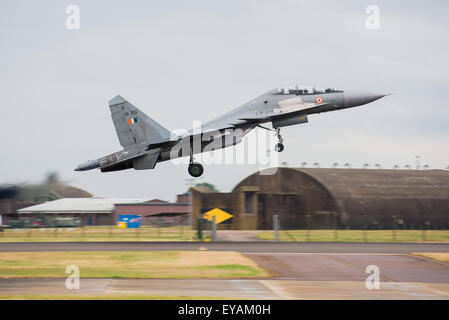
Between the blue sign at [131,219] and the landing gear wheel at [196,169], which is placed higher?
the landing gear wheel at [196,169]

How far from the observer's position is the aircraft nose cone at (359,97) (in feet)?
110

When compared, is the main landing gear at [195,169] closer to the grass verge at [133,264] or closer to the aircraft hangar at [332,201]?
the grass verge at [133,264]

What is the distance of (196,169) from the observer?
109ft

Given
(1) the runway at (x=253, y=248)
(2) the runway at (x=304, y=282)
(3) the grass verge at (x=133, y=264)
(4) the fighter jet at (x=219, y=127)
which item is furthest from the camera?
(1) the runway at (x=253, y=248)

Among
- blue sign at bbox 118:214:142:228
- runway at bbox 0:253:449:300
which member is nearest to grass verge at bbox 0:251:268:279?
runway at bbox 0:253:449:300

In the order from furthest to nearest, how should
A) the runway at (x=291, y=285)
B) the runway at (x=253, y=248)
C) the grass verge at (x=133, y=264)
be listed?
the runway at (x=253, y=248), the grass verge at (x=133, y=264), the runway at (x=291, y=285)

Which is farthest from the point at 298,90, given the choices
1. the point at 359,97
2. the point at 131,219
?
the point at 131,219

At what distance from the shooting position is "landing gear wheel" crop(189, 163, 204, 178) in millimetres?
33062

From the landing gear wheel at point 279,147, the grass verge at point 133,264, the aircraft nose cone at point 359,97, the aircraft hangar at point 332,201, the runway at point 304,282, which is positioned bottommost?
the runway at point 304,282

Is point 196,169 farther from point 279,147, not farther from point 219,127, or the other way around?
point 279,147

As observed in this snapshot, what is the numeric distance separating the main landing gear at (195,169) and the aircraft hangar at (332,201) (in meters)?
46.2

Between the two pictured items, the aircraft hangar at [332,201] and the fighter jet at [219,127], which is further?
the aircraft hangar at [332,201]

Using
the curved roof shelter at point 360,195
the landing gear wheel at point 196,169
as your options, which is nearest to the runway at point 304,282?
the landing gear wheel at point 196,169
